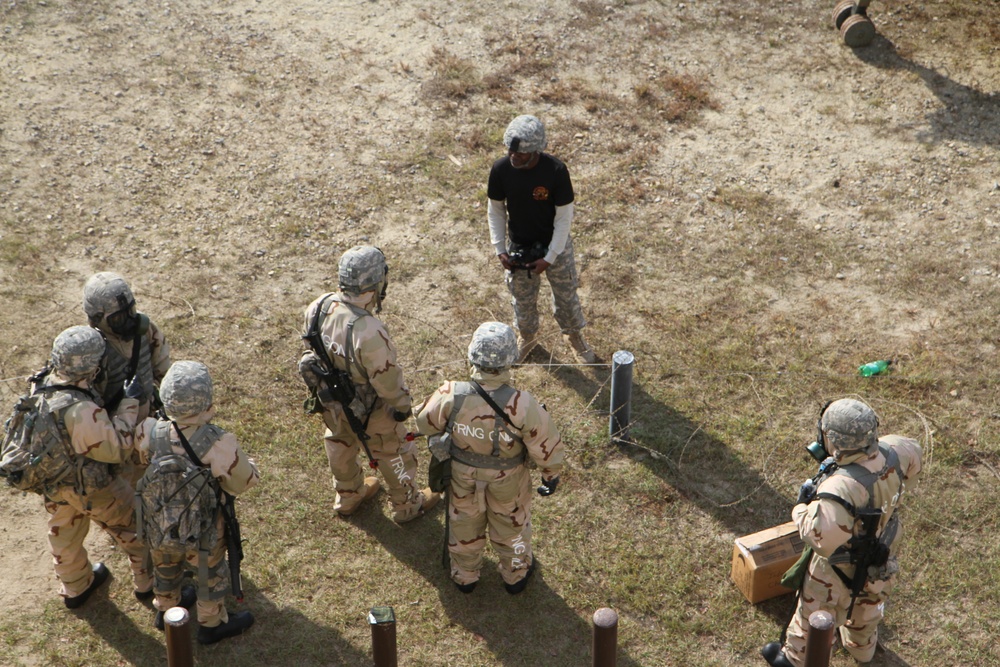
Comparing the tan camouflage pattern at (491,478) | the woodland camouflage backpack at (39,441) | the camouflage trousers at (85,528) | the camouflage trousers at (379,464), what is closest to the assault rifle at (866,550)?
the tan camouflage pattern at (491,478)

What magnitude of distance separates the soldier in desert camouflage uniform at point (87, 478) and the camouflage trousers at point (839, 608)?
4.22 metres

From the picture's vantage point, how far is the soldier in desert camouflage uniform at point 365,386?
6508mm

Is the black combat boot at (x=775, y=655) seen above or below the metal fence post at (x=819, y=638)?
below

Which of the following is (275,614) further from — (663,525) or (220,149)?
(220,149)

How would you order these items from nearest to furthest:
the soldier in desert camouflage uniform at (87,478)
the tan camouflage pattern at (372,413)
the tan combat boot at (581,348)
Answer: the soldier in desert camouflage uniform at (87,478), the tan camouflage pattern at (372,413), the tan combat boot at (581,348)

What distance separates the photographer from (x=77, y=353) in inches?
230

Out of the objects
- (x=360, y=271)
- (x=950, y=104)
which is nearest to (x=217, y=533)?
(x=360, y=271)

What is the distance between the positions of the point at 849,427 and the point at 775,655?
1791 millimetres

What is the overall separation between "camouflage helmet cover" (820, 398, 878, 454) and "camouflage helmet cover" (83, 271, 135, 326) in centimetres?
436

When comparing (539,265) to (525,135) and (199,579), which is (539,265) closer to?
(525,135)

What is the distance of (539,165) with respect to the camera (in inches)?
314

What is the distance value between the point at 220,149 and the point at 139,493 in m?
6.78

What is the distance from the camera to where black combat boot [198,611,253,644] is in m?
6.48

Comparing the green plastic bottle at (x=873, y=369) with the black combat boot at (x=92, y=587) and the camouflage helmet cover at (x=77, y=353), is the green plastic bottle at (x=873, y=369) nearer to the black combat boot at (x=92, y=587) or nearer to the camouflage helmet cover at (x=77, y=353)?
the camouflage helmet cover at (x=77, y=353)
